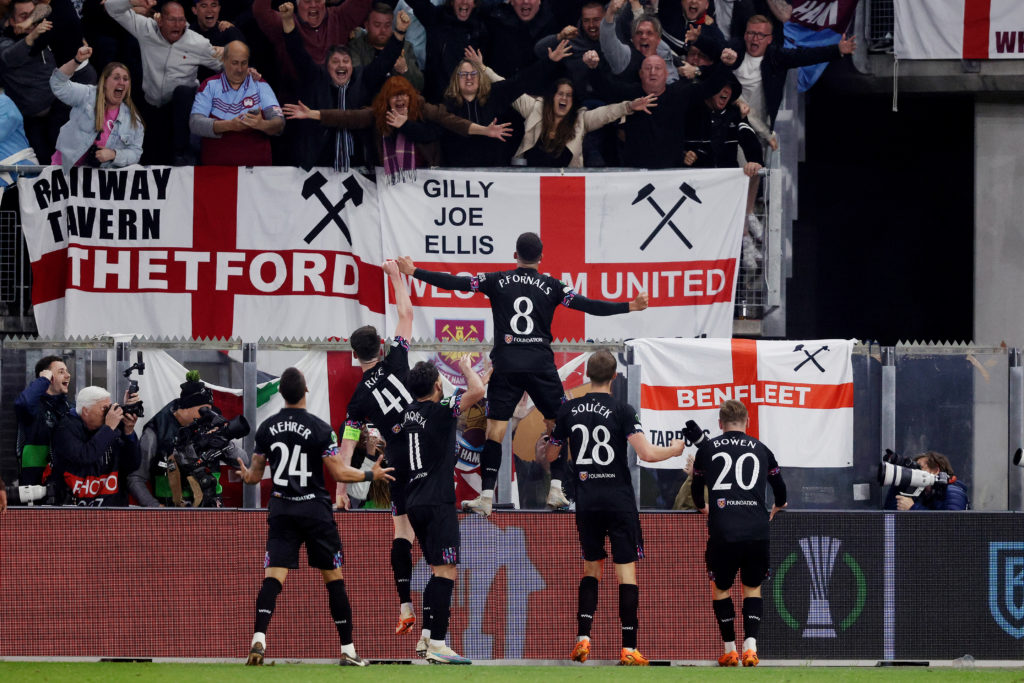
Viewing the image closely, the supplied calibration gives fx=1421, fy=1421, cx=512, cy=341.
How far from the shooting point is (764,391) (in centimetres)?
1319

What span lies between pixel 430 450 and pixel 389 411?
0.75m

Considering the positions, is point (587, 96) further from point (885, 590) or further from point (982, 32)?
point (885, 590)

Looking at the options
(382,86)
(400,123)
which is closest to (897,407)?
(400,123)

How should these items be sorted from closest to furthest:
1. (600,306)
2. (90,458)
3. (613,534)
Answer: (613,534)
(600,306)
(90,458)

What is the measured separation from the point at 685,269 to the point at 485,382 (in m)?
5.08

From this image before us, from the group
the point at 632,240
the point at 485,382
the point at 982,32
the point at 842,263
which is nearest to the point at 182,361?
the point at 485,382

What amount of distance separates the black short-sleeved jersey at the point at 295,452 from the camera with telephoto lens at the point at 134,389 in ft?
8.35

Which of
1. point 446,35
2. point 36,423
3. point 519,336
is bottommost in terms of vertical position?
point 36,423

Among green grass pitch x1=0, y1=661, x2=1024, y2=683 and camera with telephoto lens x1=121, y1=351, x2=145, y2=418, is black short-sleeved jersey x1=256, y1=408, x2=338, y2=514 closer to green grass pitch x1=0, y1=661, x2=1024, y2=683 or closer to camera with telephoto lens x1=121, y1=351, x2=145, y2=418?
green grass pitch x1=0, y1=661, x2=1024, y2=683

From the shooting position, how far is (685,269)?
1620cm

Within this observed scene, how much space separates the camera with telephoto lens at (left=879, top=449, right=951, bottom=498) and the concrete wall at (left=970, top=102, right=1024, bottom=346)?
334 inches

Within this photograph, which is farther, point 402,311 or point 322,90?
point 322,90

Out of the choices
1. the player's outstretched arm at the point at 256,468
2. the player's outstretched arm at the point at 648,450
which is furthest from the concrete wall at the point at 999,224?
the player's outstretched arm at the point at 256,468

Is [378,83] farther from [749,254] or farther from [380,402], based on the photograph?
[380,402]
